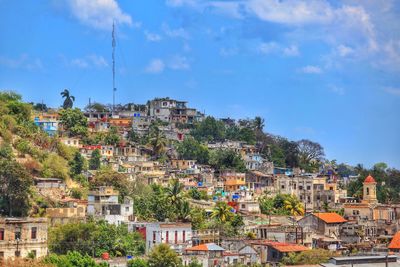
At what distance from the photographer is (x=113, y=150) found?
221 feet

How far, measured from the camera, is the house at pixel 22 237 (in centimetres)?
3897

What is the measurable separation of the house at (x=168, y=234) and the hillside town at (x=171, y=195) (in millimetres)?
64

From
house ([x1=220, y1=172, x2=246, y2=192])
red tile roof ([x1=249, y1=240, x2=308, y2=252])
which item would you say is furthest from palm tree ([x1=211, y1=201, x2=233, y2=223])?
house ([x1=220, y1=172, x2=246, y2=192])

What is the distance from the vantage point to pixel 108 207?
163ft

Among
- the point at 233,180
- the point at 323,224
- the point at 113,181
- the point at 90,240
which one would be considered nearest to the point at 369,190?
the point at 233,180

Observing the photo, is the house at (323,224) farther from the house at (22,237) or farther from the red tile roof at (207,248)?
the house at (22,237)

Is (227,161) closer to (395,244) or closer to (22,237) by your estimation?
(395,244)

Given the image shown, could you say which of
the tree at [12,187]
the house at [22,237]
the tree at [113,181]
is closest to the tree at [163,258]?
the house at [22,237]

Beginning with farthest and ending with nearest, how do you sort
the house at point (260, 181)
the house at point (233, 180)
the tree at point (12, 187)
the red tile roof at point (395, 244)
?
the house at point (260, 181)
the house at point (233, 180)
the red tile roof at point (395, 244)
the tree at point (12, 187)

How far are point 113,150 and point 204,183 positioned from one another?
26.7 feet

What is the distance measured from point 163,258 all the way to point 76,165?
1901 cm

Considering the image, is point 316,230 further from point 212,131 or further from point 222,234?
point 212,131

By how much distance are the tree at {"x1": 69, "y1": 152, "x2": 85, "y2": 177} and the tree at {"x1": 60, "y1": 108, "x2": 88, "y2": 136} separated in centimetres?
1063

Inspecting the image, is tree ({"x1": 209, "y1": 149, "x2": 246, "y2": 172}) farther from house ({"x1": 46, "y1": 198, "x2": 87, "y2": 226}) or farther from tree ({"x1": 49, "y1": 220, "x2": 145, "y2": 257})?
tree ({"x1": 49, "y1": 220, "x2": 145, "y2": 257})
